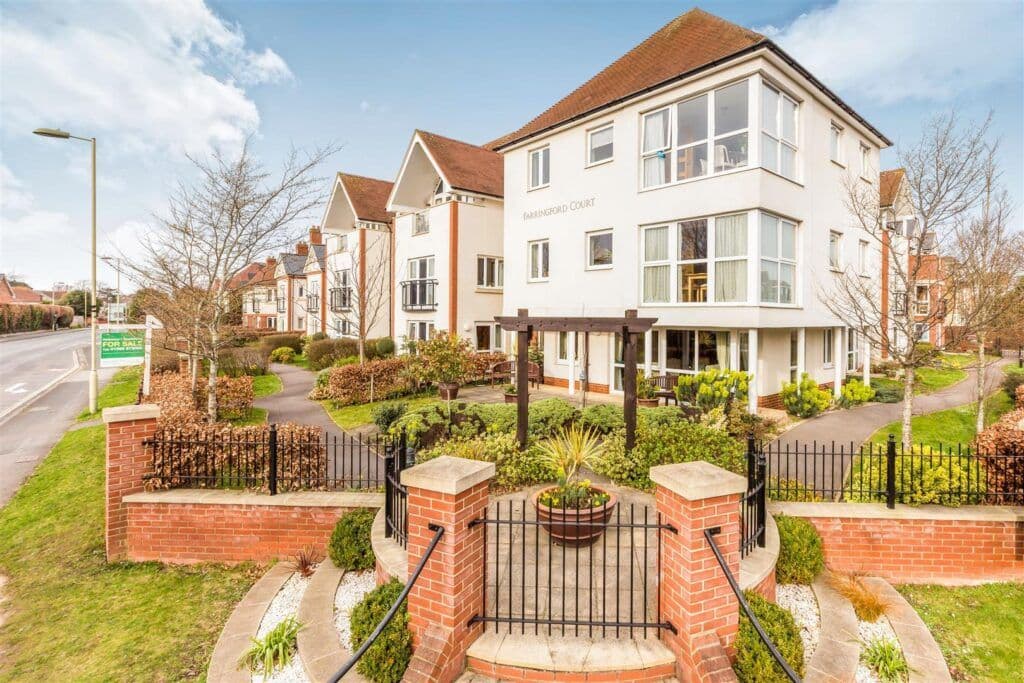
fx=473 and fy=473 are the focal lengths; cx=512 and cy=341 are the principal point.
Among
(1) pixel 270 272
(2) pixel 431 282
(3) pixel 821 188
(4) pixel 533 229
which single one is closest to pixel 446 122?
(2) pixel 431 282

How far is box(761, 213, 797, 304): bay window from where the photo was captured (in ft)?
39.6

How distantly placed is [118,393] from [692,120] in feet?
71.0

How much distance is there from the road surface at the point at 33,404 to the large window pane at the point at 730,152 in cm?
1694

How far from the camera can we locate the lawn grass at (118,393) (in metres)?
14.6

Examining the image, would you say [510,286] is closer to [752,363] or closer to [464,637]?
[752,363]

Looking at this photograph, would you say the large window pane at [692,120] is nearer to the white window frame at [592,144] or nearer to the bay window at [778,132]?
the bay window at [778,132]

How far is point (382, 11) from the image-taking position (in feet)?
38.9

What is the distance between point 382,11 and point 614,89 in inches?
296

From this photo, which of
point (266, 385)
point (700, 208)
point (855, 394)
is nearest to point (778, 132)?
point (700, 208)

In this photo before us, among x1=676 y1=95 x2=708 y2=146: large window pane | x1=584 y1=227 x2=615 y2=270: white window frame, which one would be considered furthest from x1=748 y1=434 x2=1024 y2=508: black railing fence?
x1=584 y1=227 x2=615 y2=270: white window frame

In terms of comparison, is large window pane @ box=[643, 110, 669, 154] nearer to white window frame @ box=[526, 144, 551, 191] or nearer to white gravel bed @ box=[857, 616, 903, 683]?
white window frame @ box=[526, 144, 551, 191]

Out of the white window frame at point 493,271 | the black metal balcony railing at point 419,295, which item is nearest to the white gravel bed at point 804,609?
the white window frame at point 493,271

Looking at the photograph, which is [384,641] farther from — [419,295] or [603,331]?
[419,295]

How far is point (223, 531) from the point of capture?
6.14 metres
